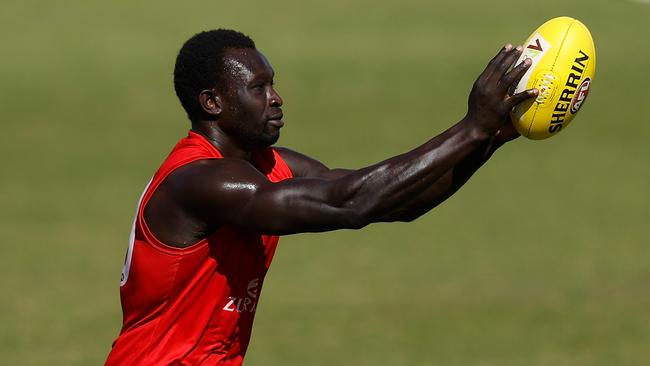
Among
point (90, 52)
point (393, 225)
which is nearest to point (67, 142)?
point (90, 52)

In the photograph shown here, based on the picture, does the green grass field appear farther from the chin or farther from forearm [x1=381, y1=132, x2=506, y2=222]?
the chin

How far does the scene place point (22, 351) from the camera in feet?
46.9

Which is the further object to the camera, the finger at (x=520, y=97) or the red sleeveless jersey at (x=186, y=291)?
the red sleeveless jersey at (x=186, y=291)

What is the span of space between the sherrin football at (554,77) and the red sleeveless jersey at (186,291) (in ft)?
5.28

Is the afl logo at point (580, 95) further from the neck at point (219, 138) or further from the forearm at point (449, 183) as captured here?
the neck at point (219, 138)

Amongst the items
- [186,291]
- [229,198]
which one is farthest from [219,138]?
[186,291]

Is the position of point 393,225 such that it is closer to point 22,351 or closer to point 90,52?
point 22,351

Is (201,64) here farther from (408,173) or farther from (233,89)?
(408,173)

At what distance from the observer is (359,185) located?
655 centimetres

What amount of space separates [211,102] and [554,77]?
73.0 inches

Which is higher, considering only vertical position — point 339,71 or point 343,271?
point 339,71

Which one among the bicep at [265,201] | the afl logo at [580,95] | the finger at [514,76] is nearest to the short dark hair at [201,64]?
the bicep at [265,201]

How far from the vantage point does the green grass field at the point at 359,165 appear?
1473 cm

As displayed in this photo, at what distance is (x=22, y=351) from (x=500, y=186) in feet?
35.2
